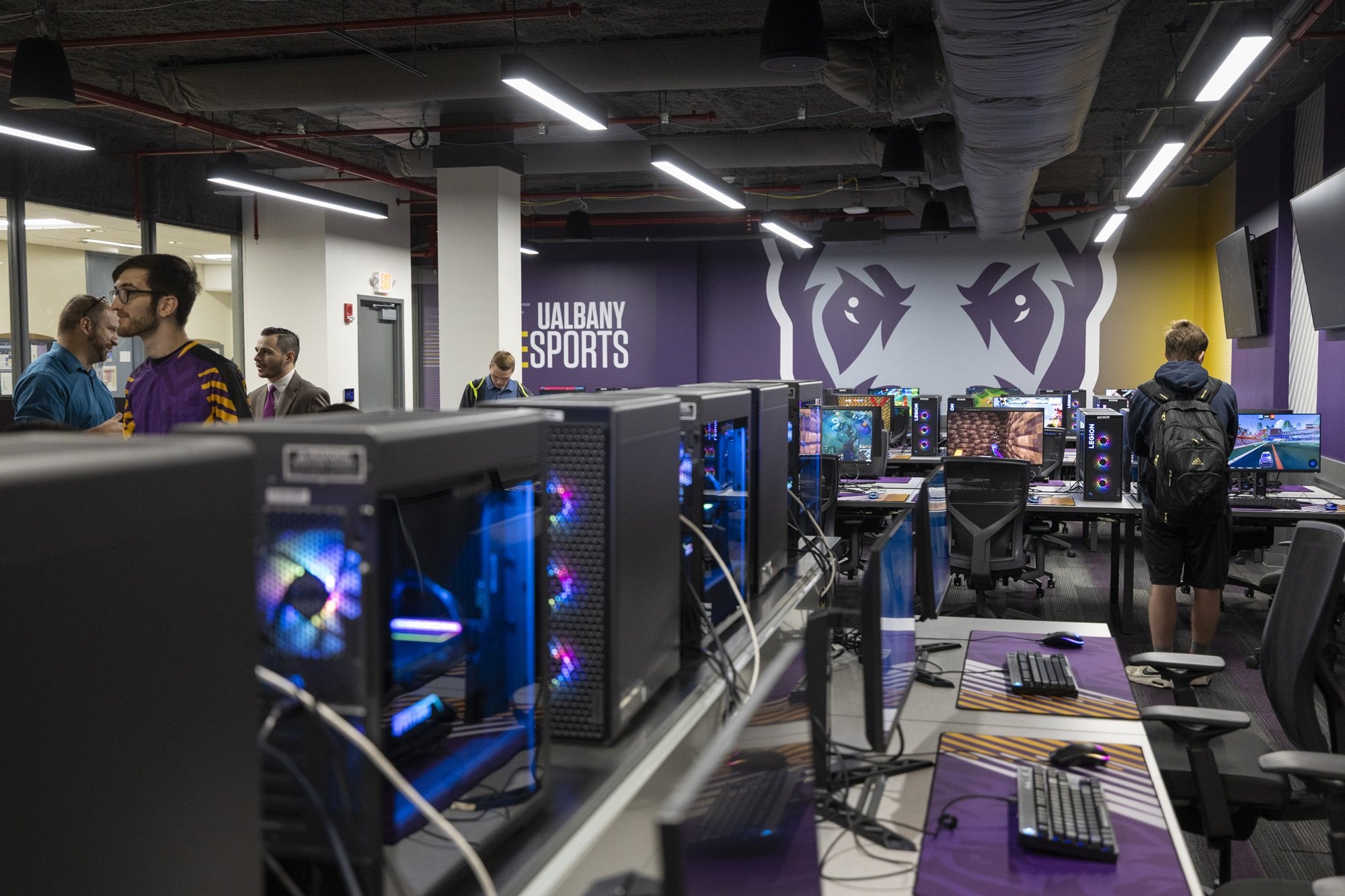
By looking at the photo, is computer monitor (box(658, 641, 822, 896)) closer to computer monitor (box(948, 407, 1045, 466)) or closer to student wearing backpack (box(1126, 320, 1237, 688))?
student wearing backpack (box(1126, 320, 1237, 688))

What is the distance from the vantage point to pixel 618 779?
1.37 meters

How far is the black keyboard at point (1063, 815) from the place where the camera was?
1.72 metres

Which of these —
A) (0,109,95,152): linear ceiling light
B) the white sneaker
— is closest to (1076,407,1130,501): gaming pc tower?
the white sneaker

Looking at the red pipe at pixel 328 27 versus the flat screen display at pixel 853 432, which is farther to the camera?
the flat screen display at pixel 853 432

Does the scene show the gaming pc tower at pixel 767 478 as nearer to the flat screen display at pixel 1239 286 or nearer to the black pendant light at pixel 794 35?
the black pendant light at pixel 794 35

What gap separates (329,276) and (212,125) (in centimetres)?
337

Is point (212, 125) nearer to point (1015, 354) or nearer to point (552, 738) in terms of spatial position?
point (552, 738)

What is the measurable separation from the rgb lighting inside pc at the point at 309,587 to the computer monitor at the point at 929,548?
6.18 feet

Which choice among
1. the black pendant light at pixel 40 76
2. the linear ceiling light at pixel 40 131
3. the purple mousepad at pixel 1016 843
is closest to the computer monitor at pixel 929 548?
the purple mousepad at pixel 1016 843

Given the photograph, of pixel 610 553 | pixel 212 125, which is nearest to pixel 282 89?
pixel 212 125

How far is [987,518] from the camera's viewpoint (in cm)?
568

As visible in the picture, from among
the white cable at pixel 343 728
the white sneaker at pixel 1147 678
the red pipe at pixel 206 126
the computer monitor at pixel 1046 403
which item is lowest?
the white sneaker at pixel 1147 678

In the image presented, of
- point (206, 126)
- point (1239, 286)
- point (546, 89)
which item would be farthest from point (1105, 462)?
point (206, 126)

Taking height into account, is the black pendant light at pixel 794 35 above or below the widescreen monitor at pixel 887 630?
above
